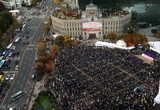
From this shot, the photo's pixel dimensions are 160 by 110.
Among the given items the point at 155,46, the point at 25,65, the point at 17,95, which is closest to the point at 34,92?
the point at 17,95

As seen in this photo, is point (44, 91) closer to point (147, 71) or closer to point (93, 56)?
point (93, 56)

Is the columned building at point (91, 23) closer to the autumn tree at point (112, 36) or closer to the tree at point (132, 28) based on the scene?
the tree at point (132, 28)

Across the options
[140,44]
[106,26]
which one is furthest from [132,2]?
[140,44]

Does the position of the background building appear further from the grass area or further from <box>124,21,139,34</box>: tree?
the grass area

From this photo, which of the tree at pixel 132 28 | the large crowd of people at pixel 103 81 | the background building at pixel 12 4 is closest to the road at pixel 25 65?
the large crowd of people at pixel 103 81

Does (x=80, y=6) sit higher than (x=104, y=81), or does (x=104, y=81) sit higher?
(x=80, y=6)

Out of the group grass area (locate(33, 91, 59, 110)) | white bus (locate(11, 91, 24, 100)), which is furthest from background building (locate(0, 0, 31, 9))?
grass area (locate(33, 91, 59, 110))
